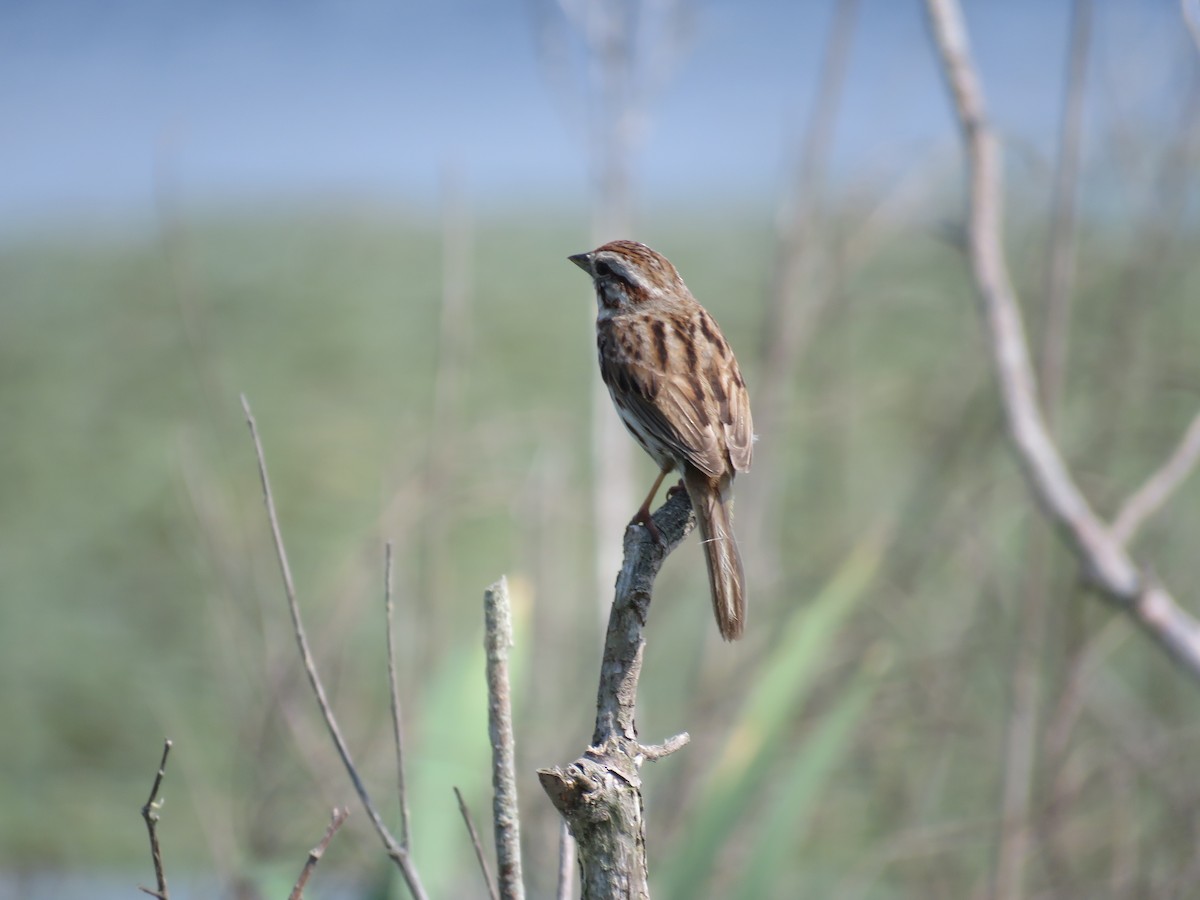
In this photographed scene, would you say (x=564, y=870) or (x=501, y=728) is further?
(x=564, y=870)

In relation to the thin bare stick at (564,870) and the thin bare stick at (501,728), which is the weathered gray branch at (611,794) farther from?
the thin bare stick at (564,870)

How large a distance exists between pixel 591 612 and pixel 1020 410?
3.77m

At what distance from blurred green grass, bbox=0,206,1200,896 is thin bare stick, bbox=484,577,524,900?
1.07 metres

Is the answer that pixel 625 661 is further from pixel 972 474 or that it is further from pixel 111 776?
pixel 111 776

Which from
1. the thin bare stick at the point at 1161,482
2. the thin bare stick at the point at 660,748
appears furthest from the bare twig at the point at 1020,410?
the thin bare stick at the point at 660,748

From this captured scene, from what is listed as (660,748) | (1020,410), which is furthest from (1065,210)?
(660,748)

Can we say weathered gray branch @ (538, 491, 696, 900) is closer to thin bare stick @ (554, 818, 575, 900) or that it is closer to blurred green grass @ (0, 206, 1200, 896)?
thin bare stick @ (554, 818, 575, 900)

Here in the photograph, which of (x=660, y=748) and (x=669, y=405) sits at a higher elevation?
(x=669, y=405)

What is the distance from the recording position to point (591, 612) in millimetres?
5848

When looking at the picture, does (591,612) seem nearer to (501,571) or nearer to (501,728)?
(501,571)

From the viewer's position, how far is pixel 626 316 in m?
2.52

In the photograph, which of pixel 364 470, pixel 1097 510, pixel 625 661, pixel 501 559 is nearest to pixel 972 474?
pixel 1097 510

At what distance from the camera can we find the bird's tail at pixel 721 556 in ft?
5.80

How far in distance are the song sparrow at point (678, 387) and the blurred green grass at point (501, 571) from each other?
66 cm
